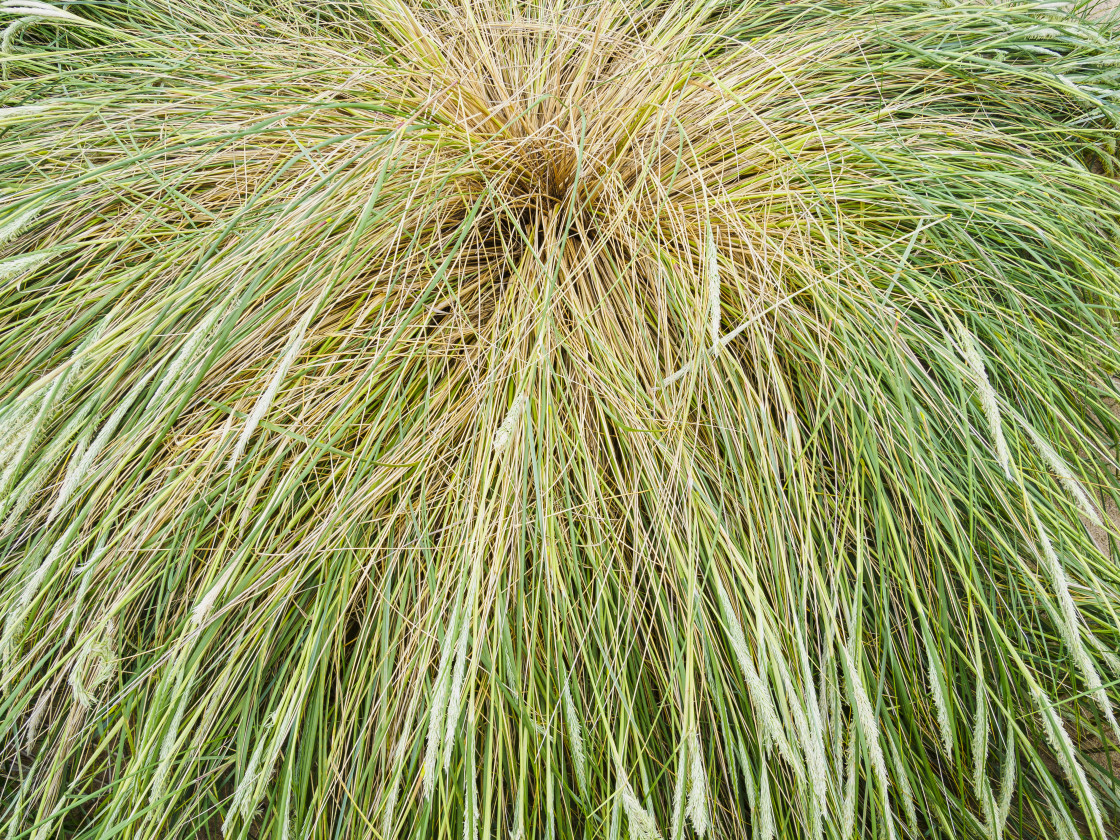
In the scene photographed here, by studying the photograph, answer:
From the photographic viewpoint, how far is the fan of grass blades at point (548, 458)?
1.04m

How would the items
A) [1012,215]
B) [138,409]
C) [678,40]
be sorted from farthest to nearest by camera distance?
[678,40]
[1012,215]
[138,409]

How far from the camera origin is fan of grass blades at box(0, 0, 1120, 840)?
1.04 metres

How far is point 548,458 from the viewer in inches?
44.3

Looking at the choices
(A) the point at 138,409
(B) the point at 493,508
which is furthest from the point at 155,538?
(B) the point at 493,508

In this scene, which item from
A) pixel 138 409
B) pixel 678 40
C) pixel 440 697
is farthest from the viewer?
pixel 678 40

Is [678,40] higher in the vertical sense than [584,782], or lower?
higher

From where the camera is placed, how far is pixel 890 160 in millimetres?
1348

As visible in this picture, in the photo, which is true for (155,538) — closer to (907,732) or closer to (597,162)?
(597,162)

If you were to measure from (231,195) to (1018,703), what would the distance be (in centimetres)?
164

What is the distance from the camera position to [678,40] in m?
1.47

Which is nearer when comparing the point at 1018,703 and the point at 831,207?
the point at 1018,703

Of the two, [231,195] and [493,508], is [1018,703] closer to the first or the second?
[493,508]

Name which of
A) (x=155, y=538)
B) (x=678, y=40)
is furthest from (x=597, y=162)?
(x=155, y=538)

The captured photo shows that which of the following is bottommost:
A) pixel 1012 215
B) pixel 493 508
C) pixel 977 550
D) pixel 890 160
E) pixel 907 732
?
pixel 907 732
